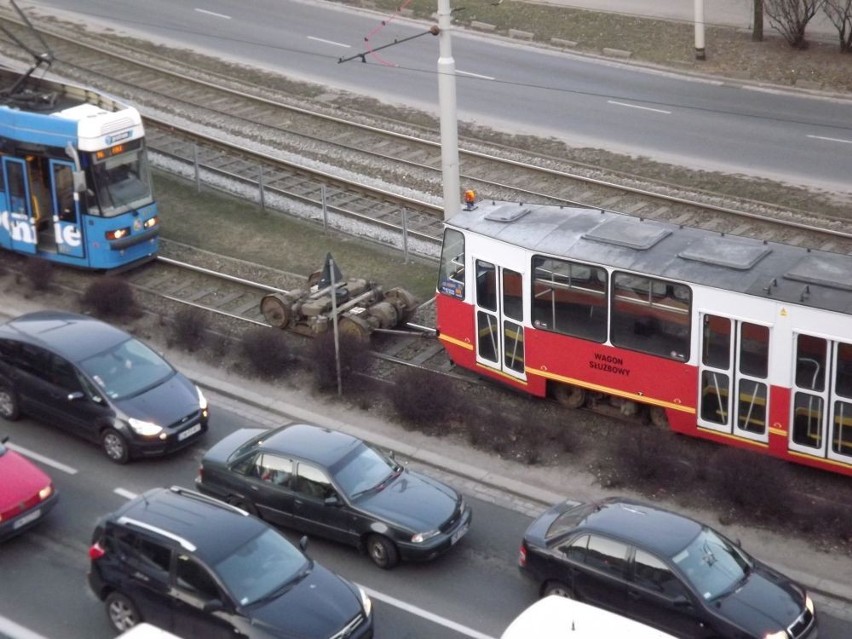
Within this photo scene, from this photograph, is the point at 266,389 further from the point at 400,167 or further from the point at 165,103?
the point at 165,103

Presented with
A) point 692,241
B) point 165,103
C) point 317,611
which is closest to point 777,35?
point 165,103

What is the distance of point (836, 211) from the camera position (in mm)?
25750

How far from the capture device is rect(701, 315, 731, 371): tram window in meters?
16.3

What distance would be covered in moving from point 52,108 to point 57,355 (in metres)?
7.69

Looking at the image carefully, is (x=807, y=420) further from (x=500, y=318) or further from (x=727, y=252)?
(x=500, y=318)

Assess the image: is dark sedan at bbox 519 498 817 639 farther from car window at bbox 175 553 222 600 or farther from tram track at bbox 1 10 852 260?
tram track at bbox 1 10 852 260

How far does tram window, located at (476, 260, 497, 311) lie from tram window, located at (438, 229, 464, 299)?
1.15 ft

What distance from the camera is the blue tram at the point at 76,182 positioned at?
22344 mm

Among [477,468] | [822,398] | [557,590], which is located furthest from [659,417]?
[557,590]

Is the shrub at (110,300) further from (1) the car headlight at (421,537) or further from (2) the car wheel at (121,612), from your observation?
(1) the car headlight at (421,537)

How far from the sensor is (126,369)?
1745 cm

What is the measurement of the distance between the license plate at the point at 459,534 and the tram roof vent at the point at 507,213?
549cm

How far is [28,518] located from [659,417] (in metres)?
8.50

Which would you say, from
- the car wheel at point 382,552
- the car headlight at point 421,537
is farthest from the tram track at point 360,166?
the car headlight at point 421,537
